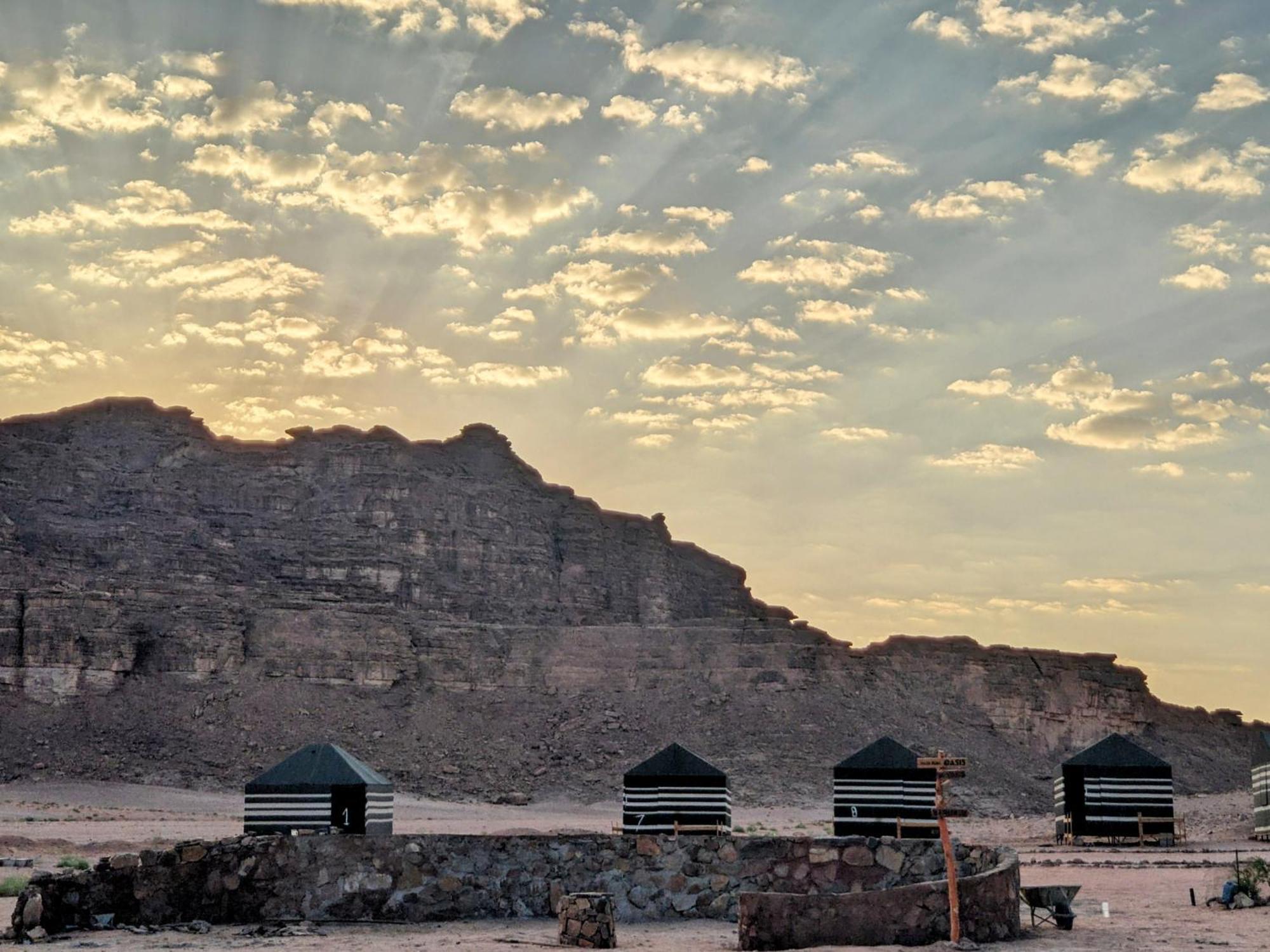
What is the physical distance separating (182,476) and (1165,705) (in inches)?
2622

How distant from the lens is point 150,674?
270 feet

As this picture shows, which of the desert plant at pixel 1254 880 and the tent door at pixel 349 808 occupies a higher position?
the tent door at pixel 349 808

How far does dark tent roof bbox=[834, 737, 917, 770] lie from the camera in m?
33.9

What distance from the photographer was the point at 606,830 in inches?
2013

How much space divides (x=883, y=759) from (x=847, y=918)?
2214 cm

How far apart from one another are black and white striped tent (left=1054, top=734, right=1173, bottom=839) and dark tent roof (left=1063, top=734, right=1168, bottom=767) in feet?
0.05

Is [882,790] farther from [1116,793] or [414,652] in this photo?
[414,652]

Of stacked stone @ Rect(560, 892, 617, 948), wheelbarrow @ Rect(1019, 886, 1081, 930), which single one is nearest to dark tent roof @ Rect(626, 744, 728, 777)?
wheelbarrow @ Rect(1019, 886, 1081, 930)

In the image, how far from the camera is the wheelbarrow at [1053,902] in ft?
46.2

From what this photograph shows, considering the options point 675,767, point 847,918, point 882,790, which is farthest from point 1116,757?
point 847,918

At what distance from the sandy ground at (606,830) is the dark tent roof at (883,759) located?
3.18 metres

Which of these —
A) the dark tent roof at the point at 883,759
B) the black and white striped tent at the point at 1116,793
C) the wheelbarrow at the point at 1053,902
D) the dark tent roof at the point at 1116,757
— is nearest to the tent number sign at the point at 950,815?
the wheelbarrow at the point at 1053,902

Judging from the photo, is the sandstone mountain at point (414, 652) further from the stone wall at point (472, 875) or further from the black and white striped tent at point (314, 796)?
the stone wall at point (472, 875)

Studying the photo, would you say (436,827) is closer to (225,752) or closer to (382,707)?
(225,752)
